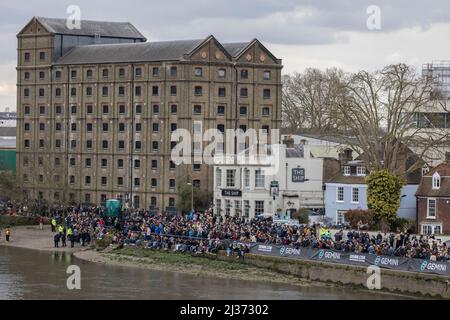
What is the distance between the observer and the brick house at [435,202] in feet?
280

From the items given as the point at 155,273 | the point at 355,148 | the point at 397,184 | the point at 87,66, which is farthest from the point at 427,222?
the point at 87,66

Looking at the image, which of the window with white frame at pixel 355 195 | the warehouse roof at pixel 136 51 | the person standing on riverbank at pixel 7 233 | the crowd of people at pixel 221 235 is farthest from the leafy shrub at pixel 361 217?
the warehouse roof at pixel 136 51

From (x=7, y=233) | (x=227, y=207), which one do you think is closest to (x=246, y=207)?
(x=227, y=207)

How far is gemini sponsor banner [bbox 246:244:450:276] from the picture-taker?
6756 centimetres

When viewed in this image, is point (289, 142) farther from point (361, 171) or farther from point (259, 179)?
point (361, 171)

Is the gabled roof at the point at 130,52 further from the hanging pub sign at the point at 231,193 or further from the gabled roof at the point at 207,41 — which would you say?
the hanging pub sign at the point at 231,193

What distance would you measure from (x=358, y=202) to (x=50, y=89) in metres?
41.0

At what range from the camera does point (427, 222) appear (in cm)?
8594

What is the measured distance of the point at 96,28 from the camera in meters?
127

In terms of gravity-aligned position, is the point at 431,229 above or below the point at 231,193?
below

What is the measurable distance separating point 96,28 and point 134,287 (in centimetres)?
5886

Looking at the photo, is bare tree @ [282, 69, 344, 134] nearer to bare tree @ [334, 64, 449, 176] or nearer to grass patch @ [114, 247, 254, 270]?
bare tree @ [334, 64, 449, 176]
